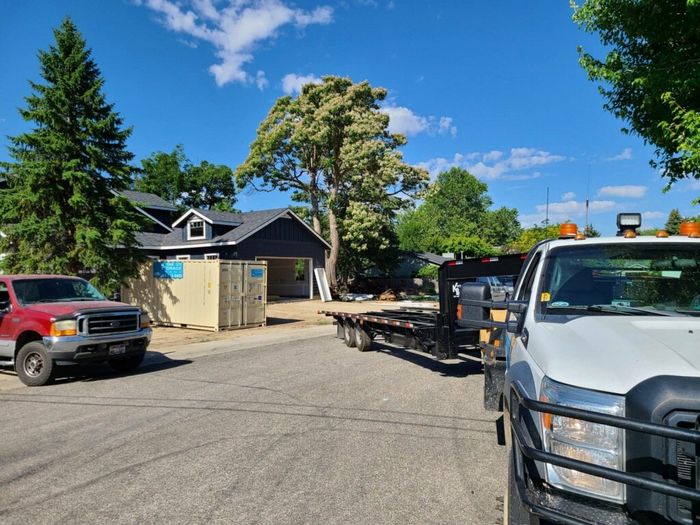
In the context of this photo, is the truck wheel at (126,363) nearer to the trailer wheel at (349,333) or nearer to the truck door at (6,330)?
the truck door at (6,330)

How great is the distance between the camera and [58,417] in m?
6.59

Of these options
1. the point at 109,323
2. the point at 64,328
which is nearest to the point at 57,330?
the point at 64,328

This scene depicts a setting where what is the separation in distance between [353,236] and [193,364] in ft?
71.4

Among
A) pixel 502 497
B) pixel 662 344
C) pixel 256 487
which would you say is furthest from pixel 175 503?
pixel 662 344

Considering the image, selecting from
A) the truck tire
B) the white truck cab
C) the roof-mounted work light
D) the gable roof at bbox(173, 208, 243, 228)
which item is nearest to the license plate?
the truck tire

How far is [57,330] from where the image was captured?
841cm

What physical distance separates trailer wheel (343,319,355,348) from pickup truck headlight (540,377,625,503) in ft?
32.1

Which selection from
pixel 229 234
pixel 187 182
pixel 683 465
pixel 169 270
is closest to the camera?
pixel 683 465

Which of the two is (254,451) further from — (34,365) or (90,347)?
(34,365)

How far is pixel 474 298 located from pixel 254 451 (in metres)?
2.77

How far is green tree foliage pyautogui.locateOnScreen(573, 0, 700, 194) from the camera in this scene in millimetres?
7348

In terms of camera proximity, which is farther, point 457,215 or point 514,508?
point 457,215

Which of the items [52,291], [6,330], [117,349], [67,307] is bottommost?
[117,349]

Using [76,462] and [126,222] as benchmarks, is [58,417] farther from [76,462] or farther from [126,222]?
[126,222]
